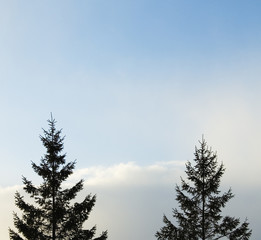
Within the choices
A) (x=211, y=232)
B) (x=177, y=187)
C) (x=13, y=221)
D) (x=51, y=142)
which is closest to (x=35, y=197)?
(x=13, y=221)

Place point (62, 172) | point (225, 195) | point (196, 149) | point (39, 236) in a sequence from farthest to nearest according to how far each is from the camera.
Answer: point (196, 149)
point (225, 195)
point (62, 172)
point (39, 236)

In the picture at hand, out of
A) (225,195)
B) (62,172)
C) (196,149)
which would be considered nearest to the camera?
(62,172)

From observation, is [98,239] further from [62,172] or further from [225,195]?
[225,195]

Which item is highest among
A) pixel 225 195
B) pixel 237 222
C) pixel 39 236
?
pixel 225 195

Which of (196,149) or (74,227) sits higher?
(196,149)

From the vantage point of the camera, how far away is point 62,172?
27.7 metres

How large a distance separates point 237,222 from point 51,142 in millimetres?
14865

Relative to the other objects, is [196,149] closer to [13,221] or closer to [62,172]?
[62,172]

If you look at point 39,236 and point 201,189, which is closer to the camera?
point 39,236

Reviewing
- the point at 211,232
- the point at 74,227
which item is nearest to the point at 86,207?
the point at 74,227

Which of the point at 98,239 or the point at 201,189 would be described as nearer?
the point at 98,239

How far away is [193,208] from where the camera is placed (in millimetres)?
29844

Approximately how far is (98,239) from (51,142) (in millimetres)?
7646

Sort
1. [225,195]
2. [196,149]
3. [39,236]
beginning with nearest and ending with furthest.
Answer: [39,236], [225,195], [196,149]
